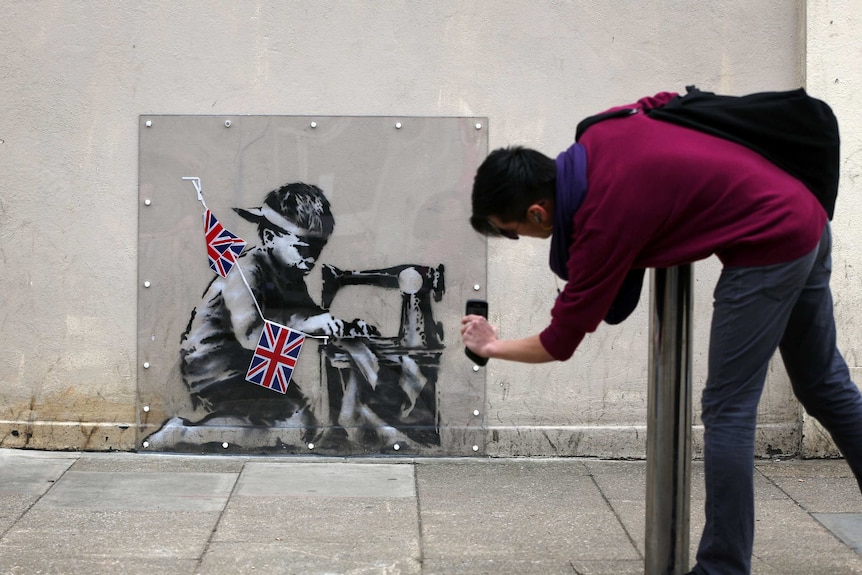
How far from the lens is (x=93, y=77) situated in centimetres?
500

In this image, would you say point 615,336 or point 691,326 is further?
point 615,336

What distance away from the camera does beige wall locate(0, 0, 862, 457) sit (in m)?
5.00

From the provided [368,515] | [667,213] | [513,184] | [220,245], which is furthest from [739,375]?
[220,245]

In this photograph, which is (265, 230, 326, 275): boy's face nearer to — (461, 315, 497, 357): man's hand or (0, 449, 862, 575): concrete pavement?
(0, 449, 862, 575): concrete pavement

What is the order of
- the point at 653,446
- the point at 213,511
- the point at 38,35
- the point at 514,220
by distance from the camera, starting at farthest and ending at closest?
1. the point at 38,35
2. the point at 213,511
3. the point at 653,446
4. the point at 514,220

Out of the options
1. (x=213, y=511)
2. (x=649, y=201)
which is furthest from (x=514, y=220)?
(x=213, y=511)

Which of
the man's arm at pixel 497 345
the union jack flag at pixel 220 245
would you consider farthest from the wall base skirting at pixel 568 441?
the man's arm at pixel 497 345

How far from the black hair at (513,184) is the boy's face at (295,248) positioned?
233 centimetres

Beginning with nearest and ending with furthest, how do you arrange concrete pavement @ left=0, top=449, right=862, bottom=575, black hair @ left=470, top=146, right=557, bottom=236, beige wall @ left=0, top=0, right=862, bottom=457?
black hair @ left=470, top=146, right=557, bottom=236, concrete pavement @ left=0, top=449, right=862, bottom=575, beige wall @ left=0, top=0, right=862, bottom=457

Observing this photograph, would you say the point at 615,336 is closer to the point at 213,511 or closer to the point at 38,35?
the point at 213,511

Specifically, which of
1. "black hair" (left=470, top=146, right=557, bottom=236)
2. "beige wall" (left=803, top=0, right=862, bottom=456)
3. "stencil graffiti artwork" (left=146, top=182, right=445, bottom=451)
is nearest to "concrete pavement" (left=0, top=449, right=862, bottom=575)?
"stencil graffiti artwork" (left=146, top=182, right=445, bottom=451)

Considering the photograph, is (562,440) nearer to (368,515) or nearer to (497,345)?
(368,515)

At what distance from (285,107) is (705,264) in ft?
7.35

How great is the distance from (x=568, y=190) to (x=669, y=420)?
77cm
